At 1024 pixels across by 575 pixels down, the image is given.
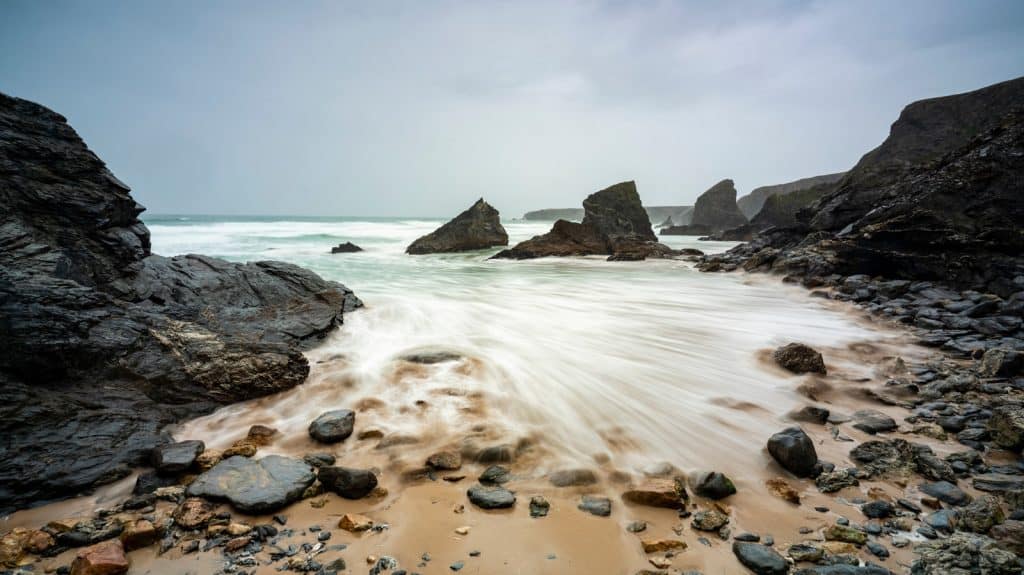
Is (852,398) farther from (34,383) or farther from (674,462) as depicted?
(34,383)

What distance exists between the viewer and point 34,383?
3.26m

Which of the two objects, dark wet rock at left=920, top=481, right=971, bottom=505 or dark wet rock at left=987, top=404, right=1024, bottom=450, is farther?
dark wet rock at left=987, top=404, right=1024, bottom=450

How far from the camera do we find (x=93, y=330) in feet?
12.3

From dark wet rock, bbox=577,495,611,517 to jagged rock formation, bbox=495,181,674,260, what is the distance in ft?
66.3

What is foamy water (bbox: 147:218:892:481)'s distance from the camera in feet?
11.9

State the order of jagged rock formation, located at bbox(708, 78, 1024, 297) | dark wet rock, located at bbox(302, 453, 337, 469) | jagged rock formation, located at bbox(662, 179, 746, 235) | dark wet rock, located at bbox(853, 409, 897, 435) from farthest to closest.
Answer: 1. jagged rock formation, located at bbox(662, 179, 746, 235)
2. jagged rock formation, located at bbox(708, 78, 1024, 297)
3. dark wet rock, located at bbox(853, 409, 897, 435)
4. dark wet rock, located at bbox(302, 453, 337, 469)

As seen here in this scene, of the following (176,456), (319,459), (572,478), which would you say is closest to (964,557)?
(572,478)

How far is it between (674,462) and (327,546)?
2.56 metres

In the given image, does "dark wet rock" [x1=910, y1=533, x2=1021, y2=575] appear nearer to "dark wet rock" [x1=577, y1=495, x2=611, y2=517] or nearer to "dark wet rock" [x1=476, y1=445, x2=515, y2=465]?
"dark wet rock" [x1=577, y1=495, x2=611, y2=517]

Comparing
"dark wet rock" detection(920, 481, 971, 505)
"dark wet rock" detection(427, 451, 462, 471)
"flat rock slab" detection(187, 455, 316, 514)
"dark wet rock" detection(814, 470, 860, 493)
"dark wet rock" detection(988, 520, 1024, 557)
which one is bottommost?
"dark wet rock" detection(814, 470, 860, 493)

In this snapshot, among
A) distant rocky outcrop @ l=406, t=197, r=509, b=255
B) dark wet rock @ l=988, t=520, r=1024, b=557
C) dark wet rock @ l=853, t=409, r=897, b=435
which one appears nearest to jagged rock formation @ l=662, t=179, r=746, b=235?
distant rocky outcrop @ l=406, t=197, r=509, b=255

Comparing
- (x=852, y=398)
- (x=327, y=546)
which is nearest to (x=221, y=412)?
(x=327, y=546)

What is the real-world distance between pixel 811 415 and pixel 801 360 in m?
1.34

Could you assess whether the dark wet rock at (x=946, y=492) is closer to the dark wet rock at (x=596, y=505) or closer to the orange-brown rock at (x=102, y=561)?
the dark wet rock at (x=596, y=505)
